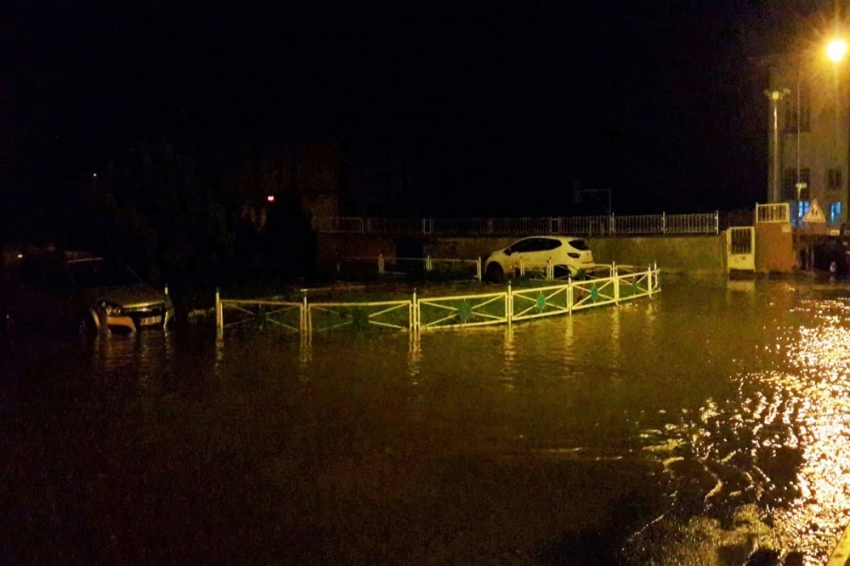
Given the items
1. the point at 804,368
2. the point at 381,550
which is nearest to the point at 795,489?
the point at 381,550

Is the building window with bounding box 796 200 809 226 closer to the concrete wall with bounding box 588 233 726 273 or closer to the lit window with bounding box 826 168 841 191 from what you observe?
the lit window with bounding box 826 168 841 191

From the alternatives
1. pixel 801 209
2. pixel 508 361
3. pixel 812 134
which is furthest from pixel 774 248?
pixel 508 361

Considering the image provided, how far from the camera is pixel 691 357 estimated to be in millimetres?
13938

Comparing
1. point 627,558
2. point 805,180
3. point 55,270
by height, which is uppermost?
point 805,180

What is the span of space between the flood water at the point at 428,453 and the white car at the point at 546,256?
12.1m

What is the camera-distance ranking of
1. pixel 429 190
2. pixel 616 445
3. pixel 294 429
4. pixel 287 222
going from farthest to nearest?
pixel 429 190 → pixel 287 222 → pixel 294 429 → pixel 616 445

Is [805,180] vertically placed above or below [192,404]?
above

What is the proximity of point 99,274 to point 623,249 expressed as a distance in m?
20.2

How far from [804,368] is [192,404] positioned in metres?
8.32

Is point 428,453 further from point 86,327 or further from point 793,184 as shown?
point 793,184

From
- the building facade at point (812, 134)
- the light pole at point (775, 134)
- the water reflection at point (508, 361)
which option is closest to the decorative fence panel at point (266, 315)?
the water reflection at point (508, 361)

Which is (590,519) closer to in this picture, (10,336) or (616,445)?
(616,445)

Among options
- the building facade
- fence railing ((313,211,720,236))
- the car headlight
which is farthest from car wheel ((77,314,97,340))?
the building facade

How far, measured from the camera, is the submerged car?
17.2m
